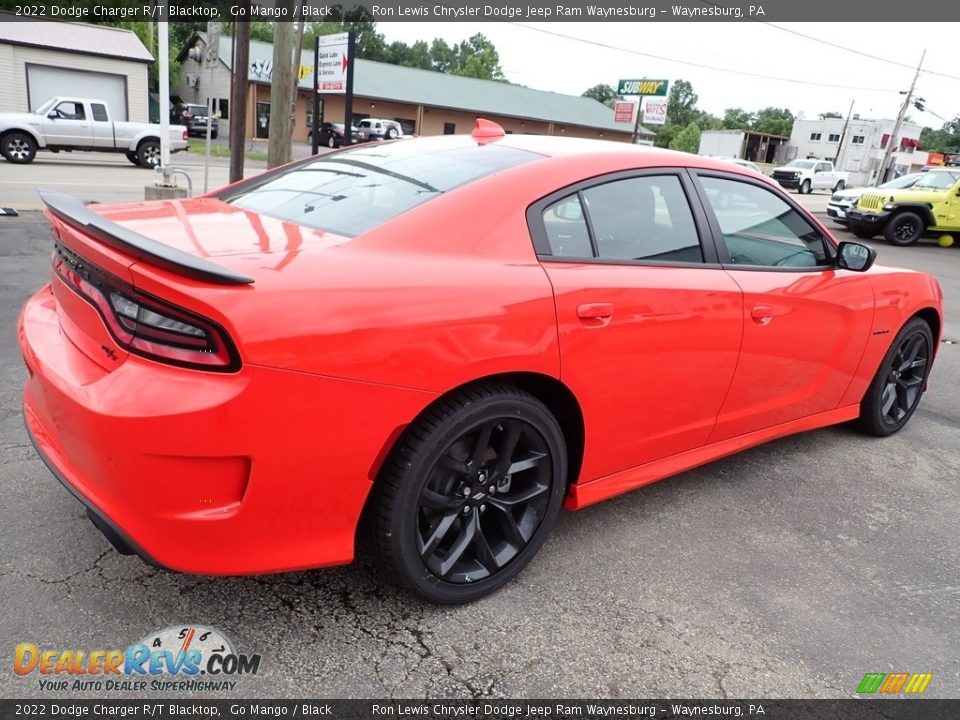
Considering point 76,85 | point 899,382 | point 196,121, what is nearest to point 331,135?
point 196,121

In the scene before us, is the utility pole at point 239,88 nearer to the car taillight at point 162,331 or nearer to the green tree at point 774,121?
the car taillight at point 162,331

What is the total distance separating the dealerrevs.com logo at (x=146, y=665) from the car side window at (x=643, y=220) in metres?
1.80

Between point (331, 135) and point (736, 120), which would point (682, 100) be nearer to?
point (736, 120)

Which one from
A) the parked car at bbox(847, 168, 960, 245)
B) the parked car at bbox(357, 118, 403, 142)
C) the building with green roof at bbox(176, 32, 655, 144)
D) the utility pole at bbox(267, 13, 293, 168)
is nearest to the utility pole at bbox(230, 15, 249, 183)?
the utility pole at bbox(267, 13, 293, 168)

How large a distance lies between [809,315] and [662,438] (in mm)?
1015

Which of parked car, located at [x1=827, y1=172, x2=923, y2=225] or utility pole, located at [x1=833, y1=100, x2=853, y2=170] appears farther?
utility pole, located at [x1=833, y1=100, x2=853, y2=170]

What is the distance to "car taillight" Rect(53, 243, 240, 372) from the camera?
1755 millimetres

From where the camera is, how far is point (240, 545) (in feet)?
6.22

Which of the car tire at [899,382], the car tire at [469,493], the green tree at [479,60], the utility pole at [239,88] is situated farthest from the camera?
the green tree at [479,60]

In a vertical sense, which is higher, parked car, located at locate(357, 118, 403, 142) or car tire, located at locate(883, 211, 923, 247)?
car tire, located at locate(883, 211, 923, 247)

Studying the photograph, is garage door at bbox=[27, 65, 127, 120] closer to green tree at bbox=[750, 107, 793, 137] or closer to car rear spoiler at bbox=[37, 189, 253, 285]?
car rear spoiler at bbox=[37, 189, 253, 285]

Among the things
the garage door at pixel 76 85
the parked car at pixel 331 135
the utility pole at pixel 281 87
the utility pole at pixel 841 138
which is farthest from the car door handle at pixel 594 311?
the utility pole at pixel 841 138

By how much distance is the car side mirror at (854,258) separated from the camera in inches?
137

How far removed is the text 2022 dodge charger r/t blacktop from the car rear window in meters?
0.02
